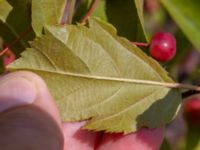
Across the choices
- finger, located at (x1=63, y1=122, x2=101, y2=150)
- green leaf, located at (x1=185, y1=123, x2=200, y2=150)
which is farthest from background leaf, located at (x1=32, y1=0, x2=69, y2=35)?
green leaf, located at (x1=185, y1=123, x2=200, y2=150)

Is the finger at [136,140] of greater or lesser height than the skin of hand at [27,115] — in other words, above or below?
below

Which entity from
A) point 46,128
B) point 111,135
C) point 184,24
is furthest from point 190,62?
point 184,24

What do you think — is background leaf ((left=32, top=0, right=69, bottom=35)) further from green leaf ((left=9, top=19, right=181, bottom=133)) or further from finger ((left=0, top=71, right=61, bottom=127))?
finger ((left=0, top=71, right=61, bottom=127))

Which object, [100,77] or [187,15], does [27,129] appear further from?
[187,15]

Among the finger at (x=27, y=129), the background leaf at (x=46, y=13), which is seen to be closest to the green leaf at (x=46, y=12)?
the background leaf at (x=46, y=13)

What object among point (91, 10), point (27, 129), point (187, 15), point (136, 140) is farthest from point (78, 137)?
point (187, 15)

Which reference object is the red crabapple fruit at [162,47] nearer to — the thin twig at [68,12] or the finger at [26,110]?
the thin twig at [68,12]
